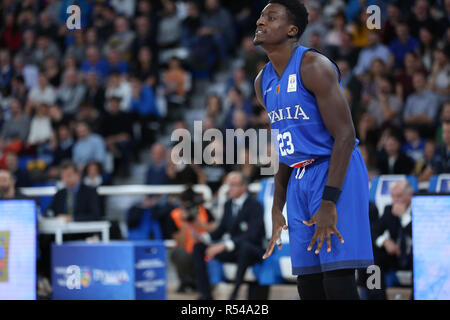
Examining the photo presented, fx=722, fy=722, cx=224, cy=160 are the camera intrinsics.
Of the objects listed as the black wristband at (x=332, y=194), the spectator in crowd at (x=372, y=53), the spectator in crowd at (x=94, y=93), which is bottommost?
the black wristband at (x=332, y=194)

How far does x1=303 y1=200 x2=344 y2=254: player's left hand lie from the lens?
3.05m

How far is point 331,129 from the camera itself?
3150 mm

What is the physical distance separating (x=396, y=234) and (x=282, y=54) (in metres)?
3.85

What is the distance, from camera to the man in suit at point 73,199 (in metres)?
8.57

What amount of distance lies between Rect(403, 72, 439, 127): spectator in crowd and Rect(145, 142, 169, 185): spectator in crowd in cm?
330

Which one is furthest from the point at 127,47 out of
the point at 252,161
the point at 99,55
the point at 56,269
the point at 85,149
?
the point at 56,269

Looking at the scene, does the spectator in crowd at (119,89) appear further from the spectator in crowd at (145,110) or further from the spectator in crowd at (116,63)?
the spectator in crowd at (116,63)

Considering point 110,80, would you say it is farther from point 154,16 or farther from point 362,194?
point 362,194

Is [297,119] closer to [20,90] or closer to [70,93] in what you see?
[70,93]

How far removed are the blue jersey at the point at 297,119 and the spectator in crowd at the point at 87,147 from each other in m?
7.52

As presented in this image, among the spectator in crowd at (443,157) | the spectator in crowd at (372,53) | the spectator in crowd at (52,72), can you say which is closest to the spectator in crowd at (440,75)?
the spectator in crowd at (372,53)

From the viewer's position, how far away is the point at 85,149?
10.7 metres

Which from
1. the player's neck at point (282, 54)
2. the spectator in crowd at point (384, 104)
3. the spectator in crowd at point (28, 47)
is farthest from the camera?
the spectator in crowd at point (28, 47)
